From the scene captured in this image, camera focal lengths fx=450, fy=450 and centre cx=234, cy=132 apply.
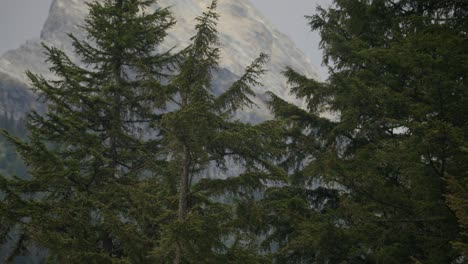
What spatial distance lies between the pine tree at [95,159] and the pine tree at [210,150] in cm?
79

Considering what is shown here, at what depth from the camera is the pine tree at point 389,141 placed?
589 centimetres

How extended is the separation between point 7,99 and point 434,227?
718 feet

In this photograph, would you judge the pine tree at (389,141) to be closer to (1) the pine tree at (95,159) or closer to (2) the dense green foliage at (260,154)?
(2) the dense green foliage at (260,154)

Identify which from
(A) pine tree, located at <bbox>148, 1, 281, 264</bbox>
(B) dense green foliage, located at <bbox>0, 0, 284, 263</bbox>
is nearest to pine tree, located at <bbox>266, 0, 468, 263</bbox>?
(A) pine tree, located at <bbox>148, 1, 281, 264</bbox>

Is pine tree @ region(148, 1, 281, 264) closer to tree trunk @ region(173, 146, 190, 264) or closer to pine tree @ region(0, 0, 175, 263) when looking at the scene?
tree trunk @ region(173, 146, 190, 264)

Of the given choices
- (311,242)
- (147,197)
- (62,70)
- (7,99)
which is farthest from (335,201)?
(7,99)

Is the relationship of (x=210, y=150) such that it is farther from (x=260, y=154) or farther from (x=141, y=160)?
(x=141, y=160)

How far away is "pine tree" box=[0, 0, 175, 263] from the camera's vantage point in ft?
30.9

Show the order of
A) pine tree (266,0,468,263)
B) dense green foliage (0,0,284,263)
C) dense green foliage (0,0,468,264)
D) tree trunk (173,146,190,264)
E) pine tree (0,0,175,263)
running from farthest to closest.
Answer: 1. pine tree (0,0,175,263)
2. tree trunk (173,146,190,264)
3. dense green foliage (0,0,284,263)
4. dense green foliage (0,0,468,264)
5. pine tree (266,0,468,263)

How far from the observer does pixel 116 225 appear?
9266mm

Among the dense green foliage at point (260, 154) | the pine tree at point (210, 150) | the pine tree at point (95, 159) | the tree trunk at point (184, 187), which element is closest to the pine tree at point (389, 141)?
the dense green foliage at point (260, 154)

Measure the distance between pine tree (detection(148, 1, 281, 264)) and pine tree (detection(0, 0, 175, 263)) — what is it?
79 centimetres

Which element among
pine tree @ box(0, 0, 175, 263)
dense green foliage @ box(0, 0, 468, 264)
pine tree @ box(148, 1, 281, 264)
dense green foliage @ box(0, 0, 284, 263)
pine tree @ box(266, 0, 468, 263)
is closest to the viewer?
pine tree @ box(266, 0, 468, 263)

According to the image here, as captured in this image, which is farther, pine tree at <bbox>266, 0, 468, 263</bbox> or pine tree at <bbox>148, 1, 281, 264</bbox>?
Result: pine tree at <bbox>148, 1, 281, 264</bbox>
